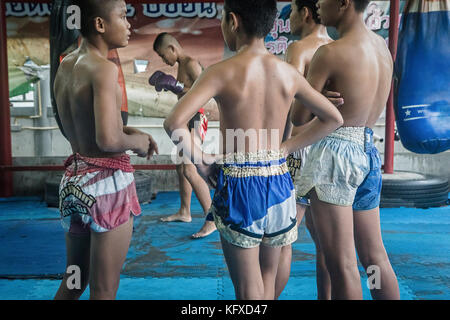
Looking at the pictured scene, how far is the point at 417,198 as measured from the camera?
15.1 ft

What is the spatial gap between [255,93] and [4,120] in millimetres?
4720

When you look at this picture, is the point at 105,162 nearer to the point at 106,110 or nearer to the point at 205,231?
the point at 106,110

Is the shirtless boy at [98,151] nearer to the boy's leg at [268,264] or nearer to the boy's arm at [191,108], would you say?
the boy's arm at [191,108]

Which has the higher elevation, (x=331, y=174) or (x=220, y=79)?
(x=220, y=79)

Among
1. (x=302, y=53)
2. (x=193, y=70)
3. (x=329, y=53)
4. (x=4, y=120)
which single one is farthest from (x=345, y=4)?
(x=4, y=120)

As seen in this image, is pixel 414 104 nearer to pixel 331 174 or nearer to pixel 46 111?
pixel 331 174

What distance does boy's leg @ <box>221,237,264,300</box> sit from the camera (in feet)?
4.75

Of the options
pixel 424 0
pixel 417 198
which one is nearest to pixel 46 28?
pixel 424 0

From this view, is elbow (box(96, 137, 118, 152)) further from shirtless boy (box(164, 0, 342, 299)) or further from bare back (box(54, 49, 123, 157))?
shirtless boy (box(164, 0, 342, 299))

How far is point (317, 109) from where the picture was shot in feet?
5.15

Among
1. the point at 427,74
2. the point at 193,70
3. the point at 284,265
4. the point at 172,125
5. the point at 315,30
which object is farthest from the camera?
the point at 193,70

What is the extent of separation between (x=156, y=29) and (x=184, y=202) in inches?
98.4

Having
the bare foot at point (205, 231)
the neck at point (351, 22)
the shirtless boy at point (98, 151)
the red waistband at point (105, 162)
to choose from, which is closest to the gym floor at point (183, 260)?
the bare foot at point (205, 231)

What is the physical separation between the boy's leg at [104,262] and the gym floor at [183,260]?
88 centimetres
